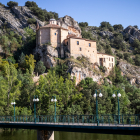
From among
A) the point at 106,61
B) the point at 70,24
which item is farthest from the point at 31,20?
the point at 106,61

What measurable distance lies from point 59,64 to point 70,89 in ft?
57.1

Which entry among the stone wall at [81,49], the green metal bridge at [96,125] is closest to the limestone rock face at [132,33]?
the stone wall at [81,49]

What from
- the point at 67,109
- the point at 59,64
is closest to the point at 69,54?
the point at 59,64

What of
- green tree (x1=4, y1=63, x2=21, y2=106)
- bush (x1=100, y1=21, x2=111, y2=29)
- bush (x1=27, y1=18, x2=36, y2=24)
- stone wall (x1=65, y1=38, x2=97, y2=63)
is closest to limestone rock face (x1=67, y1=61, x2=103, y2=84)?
stone wall (x1=65, y1=38, x2=97, y2=63)

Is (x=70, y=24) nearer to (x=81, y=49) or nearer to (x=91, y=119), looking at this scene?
(x=81, y=49)

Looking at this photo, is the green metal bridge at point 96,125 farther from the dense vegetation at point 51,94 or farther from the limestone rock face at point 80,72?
the limestone rock face at point 80,72

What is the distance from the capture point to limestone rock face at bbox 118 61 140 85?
82688mm

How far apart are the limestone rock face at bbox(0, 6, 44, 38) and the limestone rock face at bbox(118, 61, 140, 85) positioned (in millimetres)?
43615

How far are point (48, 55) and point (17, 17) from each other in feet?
155

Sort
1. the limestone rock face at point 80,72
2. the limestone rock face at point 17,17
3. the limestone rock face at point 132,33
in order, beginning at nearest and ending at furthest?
the limestone rock face at point 80,72
the limestone rock face at point 17,17
the limestone rock face at point 132,33

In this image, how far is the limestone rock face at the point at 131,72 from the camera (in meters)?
82.7

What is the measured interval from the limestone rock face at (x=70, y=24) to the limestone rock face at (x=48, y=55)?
780 inches

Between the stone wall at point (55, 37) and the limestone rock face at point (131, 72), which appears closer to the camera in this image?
the stone wall at point (55, 37)

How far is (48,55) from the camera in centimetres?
7175
